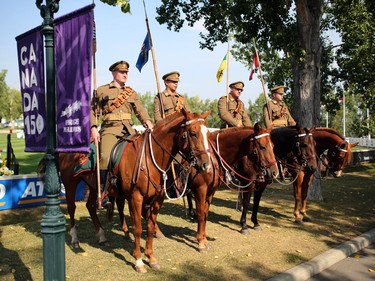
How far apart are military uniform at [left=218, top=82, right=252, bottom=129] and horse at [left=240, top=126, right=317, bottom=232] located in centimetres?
97

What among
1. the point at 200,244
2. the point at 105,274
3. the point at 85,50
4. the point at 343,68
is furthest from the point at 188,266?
the point at 343,68

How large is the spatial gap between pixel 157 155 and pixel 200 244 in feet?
6.84

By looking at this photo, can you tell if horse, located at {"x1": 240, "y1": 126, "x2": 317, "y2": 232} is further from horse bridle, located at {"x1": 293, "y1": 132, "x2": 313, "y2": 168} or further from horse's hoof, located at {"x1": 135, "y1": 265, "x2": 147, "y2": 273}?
horse's hoof, located at {"x1": 135, "y1": 265, "x2": 147, "y2": 273}

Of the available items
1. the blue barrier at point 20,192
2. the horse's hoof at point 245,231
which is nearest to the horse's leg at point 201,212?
the horse's hoof at point 245,231

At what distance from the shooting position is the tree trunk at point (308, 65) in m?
12.8

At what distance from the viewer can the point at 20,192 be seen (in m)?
11.3

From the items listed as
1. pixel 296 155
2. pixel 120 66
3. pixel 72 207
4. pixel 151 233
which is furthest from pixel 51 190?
pixel 296 155

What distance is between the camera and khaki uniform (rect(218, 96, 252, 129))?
1026 cm

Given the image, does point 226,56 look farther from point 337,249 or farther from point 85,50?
point 85,50

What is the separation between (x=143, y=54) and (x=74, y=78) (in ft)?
13.9

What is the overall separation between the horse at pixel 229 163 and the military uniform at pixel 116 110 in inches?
61.5

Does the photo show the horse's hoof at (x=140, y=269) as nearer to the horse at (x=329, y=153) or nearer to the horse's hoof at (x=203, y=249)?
the horse's hoof at (x=203, y=249)

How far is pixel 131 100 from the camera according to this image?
739cm

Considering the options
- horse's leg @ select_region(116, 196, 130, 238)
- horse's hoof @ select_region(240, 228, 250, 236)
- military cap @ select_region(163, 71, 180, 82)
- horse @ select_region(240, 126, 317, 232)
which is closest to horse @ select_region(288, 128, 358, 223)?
horse @ select_region(240, 126, 317, 232)
